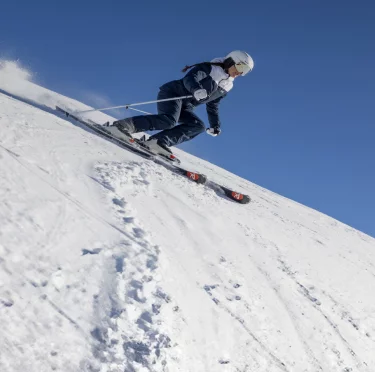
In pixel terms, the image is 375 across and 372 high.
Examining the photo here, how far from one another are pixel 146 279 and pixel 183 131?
5.63 m

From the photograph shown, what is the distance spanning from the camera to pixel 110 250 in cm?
351

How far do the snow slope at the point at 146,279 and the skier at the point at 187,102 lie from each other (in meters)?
1.65

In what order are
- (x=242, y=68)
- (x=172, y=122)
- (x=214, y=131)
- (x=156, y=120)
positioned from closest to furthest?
(x=242, y=68) → (x=156, y=120) → (x=172, y=122) → (x=214, y=131)

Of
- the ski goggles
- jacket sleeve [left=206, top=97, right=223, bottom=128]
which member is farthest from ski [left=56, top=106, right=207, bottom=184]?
the ski goggles

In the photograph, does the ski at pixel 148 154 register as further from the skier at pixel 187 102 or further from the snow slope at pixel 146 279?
the snow slope at pixel 146 279

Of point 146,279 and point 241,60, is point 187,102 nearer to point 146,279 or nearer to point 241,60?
point 241,60

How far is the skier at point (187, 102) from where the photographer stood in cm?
798

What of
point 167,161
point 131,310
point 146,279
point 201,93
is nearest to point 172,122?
point 167,161

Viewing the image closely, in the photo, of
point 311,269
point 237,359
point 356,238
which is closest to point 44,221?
point 237,359

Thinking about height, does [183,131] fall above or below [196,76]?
below

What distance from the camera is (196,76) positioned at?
790 cm

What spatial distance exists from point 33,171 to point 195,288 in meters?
2.02

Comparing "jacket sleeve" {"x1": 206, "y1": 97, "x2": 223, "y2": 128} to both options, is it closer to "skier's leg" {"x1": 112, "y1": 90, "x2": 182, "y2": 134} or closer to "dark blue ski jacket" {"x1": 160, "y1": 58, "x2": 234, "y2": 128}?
"dark blue ski jacket" {"x1": 160, "y1": 58, "x2": 234, "y2": 128}

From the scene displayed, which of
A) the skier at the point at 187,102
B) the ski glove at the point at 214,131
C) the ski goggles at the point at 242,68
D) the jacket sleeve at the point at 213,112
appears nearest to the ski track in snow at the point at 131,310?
the skier at the point at 187,102
